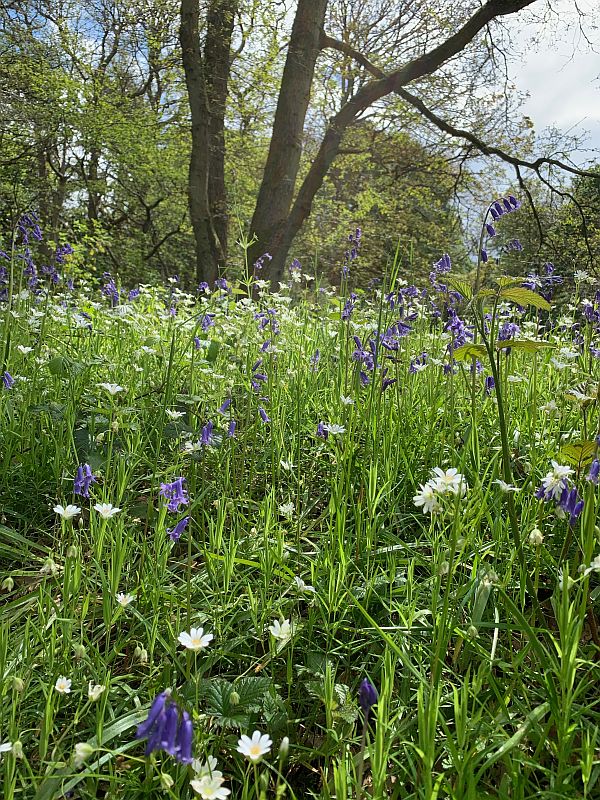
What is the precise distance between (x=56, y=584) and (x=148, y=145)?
51.2 feet

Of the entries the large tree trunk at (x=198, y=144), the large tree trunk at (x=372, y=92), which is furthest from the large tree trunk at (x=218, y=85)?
the large tree trunk at (x=372, y=92)

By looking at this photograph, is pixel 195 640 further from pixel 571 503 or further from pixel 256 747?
pixel 571 503

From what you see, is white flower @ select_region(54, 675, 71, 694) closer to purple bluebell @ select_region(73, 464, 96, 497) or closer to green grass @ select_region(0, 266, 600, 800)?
green grass @ select_region(0, 266, 600, 800)

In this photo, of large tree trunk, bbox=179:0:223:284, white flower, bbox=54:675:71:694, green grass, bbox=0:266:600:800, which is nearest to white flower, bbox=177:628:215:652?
green grass, bbox=0:266:600:800

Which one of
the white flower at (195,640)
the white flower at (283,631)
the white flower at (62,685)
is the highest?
the white flower at (195,640)

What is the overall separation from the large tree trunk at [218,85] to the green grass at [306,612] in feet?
26.3

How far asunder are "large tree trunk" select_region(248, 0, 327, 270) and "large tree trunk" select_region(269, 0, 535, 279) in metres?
0.21

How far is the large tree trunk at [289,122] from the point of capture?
855 centimetres

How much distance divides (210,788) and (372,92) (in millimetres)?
11280

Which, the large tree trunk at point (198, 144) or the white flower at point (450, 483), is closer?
the white flower at point (450, 483)

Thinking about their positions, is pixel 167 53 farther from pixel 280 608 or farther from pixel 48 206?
pixel 280 608

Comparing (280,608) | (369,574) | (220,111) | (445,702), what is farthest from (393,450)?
(220,111)

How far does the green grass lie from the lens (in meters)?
1.13

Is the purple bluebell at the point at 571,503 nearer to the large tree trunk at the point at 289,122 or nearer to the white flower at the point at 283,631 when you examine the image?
the white flower at the point at 283,631
